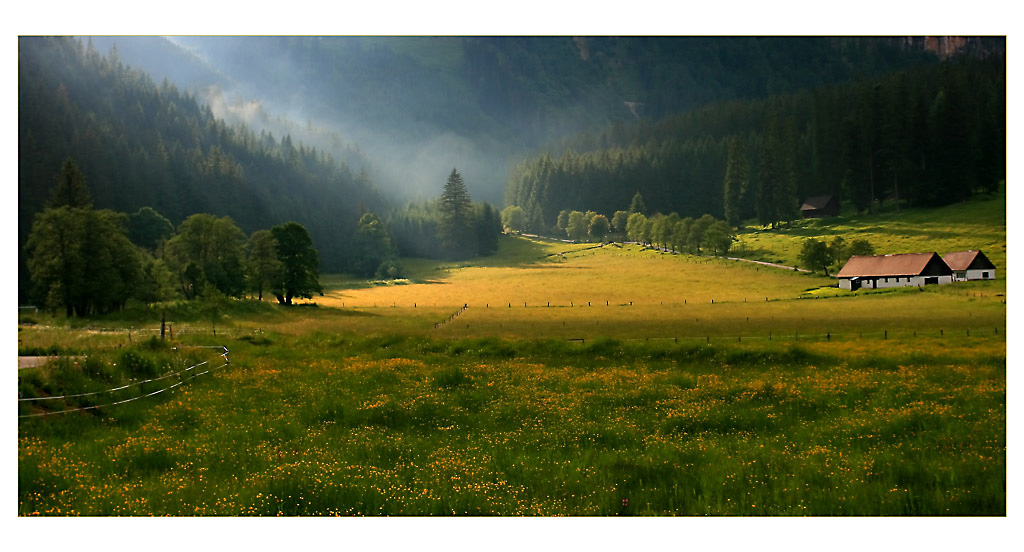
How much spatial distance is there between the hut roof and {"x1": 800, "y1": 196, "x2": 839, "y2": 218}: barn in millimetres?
5881

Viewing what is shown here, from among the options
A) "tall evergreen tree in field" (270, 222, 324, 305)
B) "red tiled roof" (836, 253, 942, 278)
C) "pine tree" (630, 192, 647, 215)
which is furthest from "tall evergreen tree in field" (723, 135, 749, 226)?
"tall evergreen tree in field" (270, 222, 324, 305)

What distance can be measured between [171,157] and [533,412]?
77.1 feet

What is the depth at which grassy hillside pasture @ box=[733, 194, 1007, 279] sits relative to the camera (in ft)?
62.5

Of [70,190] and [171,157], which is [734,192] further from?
[70,190]

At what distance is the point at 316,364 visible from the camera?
17234 mm

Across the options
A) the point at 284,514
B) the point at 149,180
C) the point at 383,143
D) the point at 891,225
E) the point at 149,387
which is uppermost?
the point at 383,143

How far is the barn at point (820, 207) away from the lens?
27234 mm

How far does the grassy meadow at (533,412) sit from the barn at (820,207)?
4868mm

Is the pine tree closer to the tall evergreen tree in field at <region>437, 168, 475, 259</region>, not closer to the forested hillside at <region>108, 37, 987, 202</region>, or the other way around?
the forested hillside at <region>108, 37, 987, 202</region>

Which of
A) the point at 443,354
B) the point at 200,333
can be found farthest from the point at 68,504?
the point at 200,333

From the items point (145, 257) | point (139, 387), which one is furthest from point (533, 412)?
point (145, 257)

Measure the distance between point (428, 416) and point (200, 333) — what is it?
43.5 feet

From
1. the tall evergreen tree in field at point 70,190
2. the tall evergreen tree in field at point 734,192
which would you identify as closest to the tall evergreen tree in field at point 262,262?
the tall evergreen tree in field at point 70,190

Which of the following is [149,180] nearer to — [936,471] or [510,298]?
[510,298]
